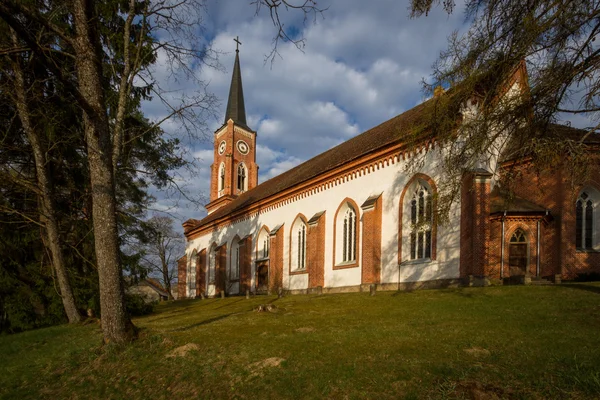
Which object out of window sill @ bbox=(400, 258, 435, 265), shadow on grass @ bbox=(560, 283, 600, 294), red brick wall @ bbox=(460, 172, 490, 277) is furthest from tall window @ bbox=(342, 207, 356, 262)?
shadow on grass @ bbox=(560, 283, 600, 294)

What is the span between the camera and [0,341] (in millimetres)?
11367

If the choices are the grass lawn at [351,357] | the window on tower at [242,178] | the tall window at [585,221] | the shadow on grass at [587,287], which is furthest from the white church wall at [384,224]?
the window on tower at [242,178]

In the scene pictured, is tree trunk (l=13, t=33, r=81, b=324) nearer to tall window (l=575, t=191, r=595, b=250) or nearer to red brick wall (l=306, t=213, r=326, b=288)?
red brick wall (l=306, t=213, r=326, b=288)

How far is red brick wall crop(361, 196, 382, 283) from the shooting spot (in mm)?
16922

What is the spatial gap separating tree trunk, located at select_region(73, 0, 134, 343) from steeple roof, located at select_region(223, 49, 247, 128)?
34151 millimetres

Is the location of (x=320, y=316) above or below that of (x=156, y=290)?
above

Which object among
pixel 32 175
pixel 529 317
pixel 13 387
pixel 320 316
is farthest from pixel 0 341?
pixel 529 317

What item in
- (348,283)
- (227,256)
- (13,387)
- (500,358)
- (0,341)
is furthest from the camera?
(227,256)

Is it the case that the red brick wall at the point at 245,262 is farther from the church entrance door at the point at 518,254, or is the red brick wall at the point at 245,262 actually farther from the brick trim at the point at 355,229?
the church entrance door at the point at 518,254

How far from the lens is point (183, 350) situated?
809 cm

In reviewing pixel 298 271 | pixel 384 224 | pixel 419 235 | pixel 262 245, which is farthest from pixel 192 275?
pixel 419 235

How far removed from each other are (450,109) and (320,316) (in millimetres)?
6603

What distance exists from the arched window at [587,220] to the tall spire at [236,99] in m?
32.5

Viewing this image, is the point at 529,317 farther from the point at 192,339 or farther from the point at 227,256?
the point at 227,256
